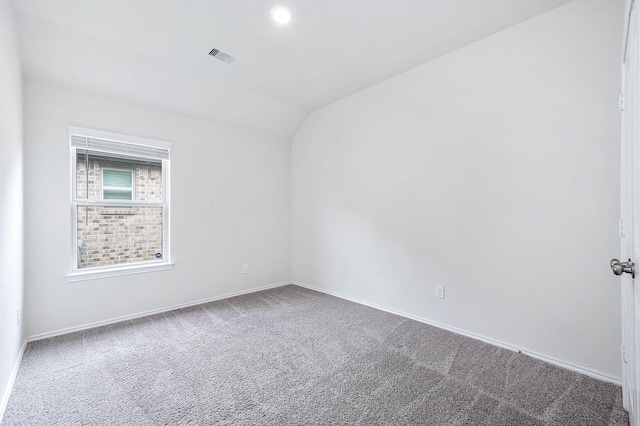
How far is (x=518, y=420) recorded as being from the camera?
1.60 m

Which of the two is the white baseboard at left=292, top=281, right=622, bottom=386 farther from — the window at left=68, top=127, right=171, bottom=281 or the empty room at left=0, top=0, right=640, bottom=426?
the window at left=68, top=127, right=171, bottom=281

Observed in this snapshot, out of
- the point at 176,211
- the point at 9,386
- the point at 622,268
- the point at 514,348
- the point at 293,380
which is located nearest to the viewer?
the point at 622,268

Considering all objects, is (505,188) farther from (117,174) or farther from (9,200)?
(117,174)

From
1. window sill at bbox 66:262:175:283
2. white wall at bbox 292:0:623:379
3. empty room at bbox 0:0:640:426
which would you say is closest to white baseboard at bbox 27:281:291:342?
empty room at bbox 0:0:640:426

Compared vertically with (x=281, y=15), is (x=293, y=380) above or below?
below

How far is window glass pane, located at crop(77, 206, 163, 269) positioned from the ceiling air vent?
6.31 feet

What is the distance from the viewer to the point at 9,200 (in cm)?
196

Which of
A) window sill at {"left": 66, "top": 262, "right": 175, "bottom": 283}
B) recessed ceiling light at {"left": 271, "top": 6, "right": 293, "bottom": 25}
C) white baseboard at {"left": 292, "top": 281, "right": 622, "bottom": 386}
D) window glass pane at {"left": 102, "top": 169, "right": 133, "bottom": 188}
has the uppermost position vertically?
recessed ceiling light at {"left": 271, "top": 6, "right": 293, "bottom": 25}

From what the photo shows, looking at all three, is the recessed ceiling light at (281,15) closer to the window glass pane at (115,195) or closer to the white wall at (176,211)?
the white wall at (176,211)

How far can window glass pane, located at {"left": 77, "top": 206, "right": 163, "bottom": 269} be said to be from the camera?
298cm

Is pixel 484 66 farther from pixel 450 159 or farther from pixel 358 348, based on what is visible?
pixel 358 348

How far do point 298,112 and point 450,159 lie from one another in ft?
7.80

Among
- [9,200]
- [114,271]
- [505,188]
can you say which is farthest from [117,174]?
[505,188]

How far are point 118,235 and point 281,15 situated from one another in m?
2.88
